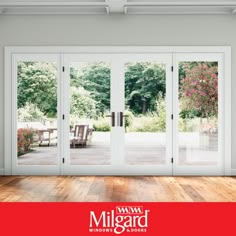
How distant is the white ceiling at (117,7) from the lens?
6098 mm

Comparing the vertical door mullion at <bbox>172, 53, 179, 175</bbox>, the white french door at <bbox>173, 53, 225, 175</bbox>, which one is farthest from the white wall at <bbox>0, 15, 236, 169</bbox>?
the vertical door mullion at <bbox>172, 53, 179, 175</bbox>

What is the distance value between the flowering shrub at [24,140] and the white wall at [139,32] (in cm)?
145

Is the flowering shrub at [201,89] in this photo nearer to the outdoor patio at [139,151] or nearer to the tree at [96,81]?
the outdoor patio at [139,151]

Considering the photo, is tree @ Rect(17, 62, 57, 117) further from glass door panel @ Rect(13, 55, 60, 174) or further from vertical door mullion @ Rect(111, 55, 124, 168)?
vertical door mullion @ Rect(111, 55, 124, 168)

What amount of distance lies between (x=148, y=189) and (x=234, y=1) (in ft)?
10.2

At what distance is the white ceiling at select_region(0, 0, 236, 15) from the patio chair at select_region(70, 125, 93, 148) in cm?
191

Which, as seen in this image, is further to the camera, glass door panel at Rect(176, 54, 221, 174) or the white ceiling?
glass door panel at Rect(176, 54, 221, 174)

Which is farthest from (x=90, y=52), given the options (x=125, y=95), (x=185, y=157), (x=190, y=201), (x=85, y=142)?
(x=190, y=201)

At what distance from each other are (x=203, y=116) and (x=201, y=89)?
0.45m

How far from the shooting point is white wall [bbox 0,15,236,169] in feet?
21.9

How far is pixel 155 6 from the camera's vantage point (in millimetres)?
6363

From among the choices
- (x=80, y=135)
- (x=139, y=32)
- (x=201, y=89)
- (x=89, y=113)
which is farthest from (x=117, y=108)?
(x=201, y=89)

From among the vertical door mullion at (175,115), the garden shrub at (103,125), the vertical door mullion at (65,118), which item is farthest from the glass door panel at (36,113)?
the vertical door mullion at (175,115)

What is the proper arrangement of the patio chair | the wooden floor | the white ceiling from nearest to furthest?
the wooden floor < the white ceiling < the patio chair
